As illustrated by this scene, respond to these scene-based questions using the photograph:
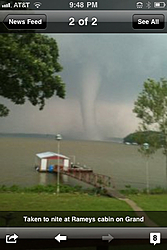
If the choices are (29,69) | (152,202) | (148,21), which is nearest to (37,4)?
(29,69)

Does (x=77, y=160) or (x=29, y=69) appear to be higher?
(x=29, y=69)

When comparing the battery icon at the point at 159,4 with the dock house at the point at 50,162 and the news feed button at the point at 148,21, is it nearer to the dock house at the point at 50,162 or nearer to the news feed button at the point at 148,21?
the news feed button at the point at 148,21

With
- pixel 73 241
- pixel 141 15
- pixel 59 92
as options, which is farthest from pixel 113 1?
pixel 73 241

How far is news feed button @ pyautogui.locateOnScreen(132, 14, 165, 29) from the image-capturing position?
1.31 m

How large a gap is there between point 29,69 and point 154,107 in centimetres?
84

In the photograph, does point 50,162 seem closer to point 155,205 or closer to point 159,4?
point 155,205

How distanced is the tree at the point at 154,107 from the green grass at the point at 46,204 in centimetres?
44

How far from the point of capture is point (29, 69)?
59.1 inches

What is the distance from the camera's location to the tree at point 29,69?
4.65ft

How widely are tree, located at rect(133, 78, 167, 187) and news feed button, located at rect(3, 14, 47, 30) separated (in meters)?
0.67

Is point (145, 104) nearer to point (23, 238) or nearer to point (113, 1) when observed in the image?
point (113, 1)

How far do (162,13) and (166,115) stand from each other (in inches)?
24.8

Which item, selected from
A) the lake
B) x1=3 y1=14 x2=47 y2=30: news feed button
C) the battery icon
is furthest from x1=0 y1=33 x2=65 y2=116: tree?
the battery icon

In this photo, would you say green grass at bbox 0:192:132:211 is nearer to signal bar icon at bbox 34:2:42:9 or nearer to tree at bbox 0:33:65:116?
tree at bbox 0:33:65:116
